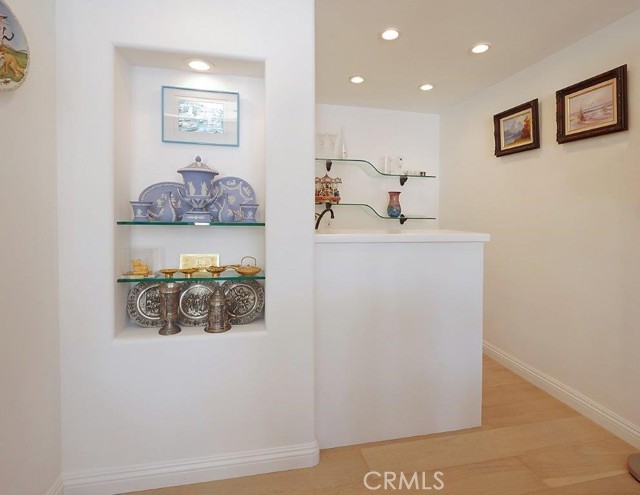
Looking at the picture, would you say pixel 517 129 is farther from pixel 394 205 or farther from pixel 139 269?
pixel 139 269

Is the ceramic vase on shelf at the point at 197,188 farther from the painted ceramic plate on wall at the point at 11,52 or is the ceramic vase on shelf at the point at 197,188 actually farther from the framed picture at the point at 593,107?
the framed picture at the point at 593,107

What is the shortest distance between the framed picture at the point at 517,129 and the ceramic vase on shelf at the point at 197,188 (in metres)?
2.23

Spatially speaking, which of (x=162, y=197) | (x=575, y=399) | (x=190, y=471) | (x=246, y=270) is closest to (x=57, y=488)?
(x=190, y=471)

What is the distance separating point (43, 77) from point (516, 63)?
9.21 feet

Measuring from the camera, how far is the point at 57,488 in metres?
1.34

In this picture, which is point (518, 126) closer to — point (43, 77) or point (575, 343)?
point (575, 343)

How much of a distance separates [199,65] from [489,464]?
2377mm

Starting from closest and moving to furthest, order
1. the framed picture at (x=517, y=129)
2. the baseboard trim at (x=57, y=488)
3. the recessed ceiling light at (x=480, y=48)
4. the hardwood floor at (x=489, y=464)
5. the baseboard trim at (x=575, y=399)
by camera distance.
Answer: the baseboard trim at (x=57, y=488) < the hardwood floor at (x=489, y=464) < the baseboard trim at (x=575, y=399) < the recessed ceiling light at (x=480, y=48) < the framed picture at (x=517, y=129)

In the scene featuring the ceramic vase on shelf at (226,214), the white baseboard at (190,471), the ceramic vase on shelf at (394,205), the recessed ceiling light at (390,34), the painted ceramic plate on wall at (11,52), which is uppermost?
the recessed ceiling light at (390,34)

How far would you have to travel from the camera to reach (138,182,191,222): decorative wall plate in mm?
1569

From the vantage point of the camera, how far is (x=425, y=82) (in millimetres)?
2701

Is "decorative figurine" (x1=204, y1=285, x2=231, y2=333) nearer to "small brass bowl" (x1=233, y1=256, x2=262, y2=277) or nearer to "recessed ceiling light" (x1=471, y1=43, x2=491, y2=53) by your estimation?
"small brass bowl" (x1=233, y1=256, x2=262, y2=277)

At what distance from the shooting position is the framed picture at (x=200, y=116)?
162cm

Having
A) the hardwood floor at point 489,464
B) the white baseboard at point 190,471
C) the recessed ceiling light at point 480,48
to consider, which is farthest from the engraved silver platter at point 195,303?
the recessed ceiling light at point 480,48
